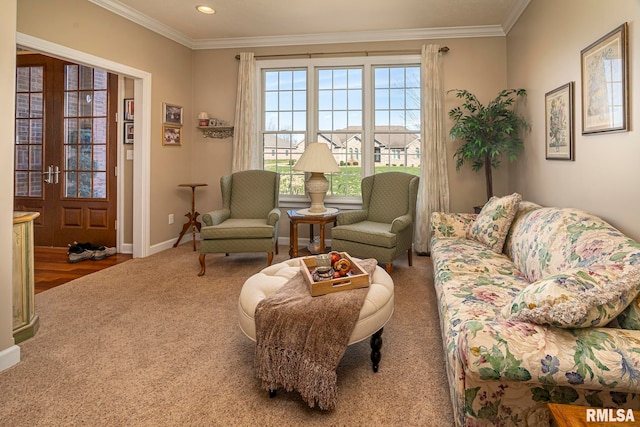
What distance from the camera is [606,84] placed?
2262 mm

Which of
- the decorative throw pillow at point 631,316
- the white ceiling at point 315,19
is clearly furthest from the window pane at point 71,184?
the decorative throw pillow at point 631,316

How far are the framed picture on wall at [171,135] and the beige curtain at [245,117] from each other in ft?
2.32

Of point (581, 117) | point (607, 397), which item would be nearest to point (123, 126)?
point (581, 117)

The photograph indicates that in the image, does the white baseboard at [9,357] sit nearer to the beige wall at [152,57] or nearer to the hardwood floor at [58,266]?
the hardwood floor at [58,266]

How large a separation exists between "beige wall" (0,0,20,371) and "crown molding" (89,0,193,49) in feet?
6.66

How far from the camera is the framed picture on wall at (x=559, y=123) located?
2744 mm

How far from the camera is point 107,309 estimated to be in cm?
289

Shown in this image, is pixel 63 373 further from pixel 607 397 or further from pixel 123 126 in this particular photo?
pixel 123 126

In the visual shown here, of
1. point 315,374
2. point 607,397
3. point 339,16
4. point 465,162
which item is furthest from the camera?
point 465,162

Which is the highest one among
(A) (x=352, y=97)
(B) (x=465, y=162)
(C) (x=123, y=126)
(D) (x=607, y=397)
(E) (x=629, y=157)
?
(A) (x=352, y=97)

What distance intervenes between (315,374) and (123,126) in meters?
4.18

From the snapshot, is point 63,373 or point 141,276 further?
point 141,276

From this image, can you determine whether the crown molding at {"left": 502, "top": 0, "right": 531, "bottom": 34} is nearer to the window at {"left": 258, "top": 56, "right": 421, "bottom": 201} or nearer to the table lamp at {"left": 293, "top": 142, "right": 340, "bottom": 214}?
the window at {"left": 258, "top": 56, "right": 421, "bottom": 201}

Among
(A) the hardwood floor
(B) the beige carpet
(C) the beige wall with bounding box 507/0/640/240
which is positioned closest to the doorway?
(A) the hardwood floor
